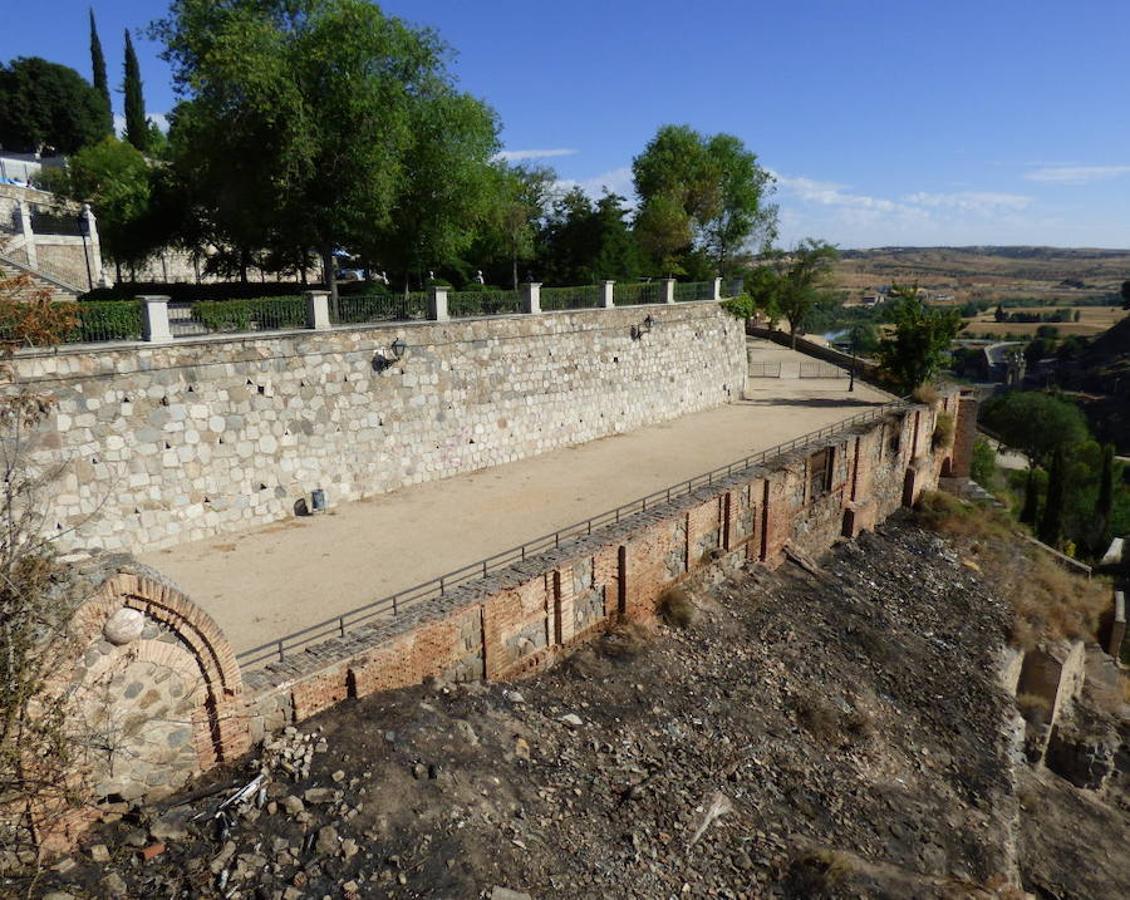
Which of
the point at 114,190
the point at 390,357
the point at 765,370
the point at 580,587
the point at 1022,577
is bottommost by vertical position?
the point at 1022,577

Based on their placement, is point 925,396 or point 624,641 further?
point 925,396

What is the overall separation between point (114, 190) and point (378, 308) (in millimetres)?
17326

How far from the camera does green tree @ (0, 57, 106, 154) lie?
149 ft

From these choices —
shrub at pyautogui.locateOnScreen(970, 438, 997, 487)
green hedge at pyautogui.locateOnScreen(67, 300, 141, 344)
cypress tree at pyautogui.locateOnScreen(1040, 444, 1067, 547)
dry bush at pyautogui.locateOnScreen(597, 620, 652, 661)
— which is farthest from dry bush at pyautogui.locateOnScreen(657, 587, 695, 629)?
cypress tree at pyautogui.locateOnScreen(1040, 444, 1067, 547)

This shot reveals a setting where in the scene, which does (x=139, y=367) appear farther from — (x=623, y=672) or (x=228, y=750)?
(x=623, y=672)

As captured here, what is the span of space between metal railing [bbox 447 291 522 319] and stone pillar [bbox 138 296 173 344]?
6.29 metres

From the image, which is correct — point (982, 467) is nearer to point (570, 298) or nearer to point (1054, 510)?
point (1054, 510)

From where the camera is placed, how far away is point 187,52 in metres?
18.0

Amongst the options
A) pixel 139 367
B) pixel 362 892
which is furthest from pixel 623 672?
pixel 139 367

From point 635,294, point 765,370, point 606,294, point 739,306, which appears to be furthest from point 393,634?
point 765,370

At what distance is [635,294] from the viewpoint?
22641mm

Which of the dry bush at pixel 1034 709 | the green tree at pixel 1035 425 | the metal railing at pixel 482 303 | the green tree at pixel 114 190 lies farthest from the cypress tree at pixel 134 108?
the green tree at pixel 1035 425

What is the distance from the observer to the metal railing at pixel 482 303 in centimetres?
1708

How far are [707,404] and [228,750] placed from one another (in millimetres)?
20573
